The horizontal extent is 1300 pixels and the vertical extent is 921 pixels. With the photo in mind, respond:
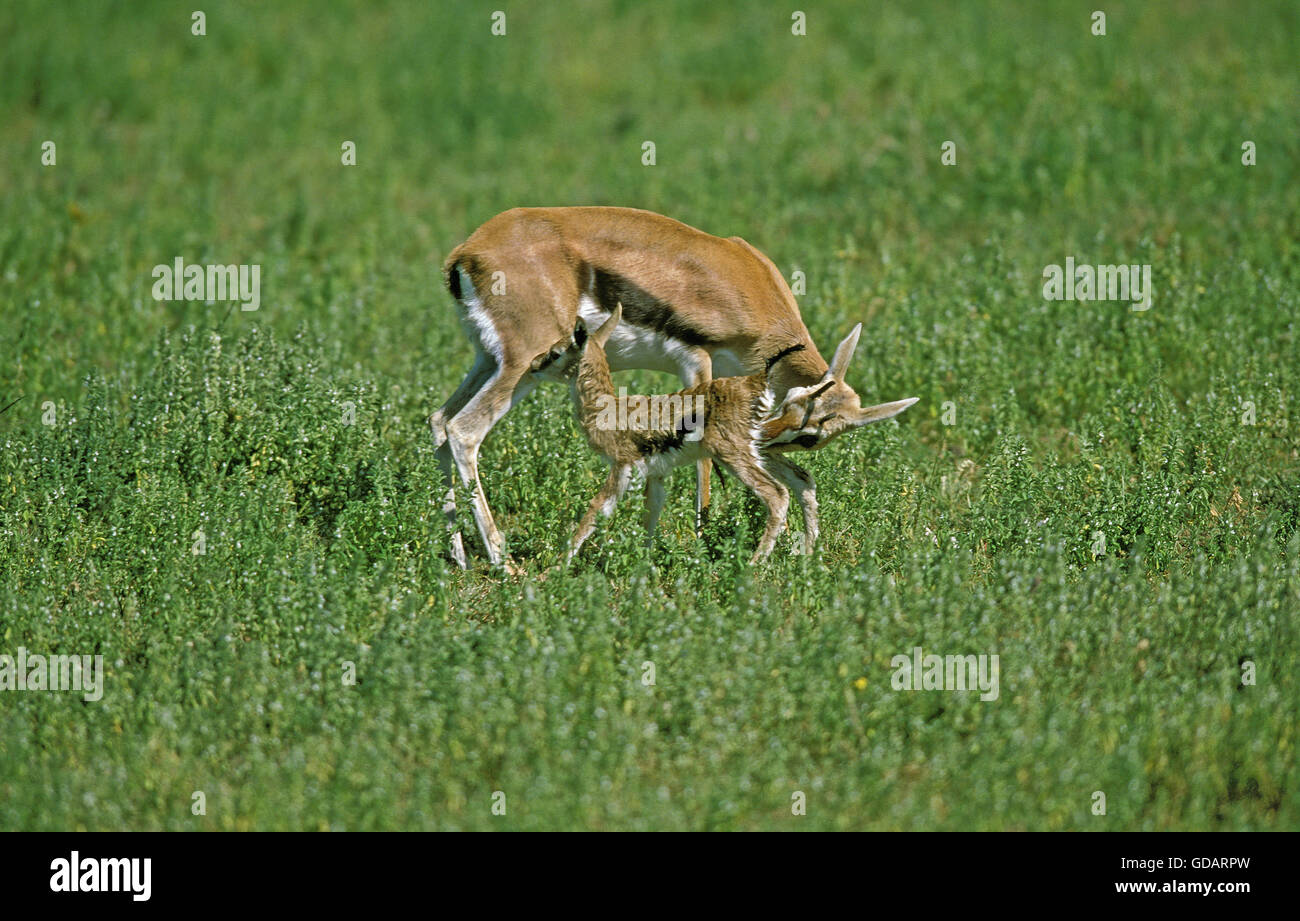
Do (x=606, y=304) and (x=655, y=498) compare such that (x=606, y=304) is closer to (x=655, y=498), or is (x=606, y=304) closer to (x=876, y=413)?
(x=655, y=498)

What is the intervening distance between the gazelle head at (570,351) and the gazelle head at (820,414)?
0.92 meters

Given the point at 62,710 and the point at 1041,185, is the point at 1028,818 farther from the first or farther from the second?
the point at 1041,185

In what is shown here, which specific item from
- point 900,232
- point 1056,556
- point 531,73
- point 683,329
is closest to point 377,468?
point 683,329

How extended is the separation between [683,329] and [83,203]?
8.61 m

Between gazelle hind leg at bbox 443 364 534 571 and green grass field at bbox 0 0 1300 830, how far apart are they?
0.32 metres

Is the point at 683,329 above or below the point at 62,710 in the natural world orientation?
above

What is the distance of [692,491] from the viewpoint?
8.22m

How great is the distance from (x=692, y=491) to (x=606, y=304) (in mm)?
1168

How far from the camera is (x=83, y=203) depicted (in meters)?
14.1

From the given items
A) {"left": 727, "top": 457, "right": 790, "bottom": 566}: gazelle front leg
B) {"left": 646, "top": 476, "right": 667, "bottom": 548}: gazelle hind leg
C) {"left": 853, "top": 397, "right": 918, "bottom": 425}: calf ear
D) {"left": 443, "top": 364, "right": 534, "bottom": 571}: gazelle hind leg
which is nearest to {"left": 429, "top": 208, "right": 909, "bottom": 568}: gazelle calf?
{"left": 443, "top": 364, "right": 534, "bottom": 571}: gazelle hind leg

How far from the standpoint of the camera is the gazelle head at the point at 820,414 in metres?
7.24

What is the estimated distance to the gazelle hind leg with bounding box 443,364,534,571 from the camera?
25.3 ft

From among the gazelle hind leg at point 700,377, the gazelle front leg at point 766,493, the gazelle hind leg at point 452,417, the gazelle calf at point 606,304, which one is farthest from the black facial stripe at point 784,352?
the gazelle hind leg at point 452,417

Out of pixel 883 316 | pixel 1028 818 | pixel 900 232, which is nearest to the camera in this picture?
pixel 1028 818
